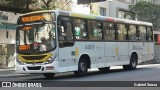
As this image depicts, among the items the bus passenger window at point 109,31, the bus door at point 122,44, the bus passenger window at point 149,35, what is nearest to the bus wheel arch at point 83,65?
the bus passenger window at point 109,31

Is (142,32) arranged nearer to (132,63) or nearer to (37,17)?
(132,63)

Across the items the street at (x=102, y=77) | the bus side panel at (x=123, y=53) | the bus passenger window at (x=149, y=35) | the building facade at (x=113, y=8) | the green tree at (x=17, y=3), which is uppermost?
the building facade at (x=113, y=8)

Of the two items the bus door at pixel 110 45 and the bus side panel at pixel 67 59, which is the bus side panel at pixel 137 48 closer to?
the bus door at pixel 110 45

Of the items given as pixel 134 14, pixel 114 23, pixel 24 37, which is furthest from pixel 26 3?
pixel 134 14

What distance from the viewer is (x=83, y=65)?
21281mm

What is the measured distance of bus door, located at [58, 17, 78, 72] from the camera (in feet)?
64.0

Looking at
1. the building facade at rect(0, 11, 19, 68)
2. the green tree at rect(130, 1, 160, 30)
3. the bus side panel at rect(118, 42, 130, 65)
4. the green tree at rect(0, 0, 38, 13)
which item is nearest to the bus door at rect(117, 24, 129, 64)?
the bus side panel at rect(118, 42, 130, 65)

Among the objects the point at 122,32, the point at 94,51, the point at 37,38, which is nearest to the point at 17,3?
the point at 122,32

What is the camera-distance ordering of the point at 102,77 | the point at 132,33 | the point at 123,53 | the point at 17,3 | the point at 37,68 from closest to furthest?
the point at 37,68 < the point at 102,77 < the point at 123,53 < the point at 132,33 < the point at 17,3

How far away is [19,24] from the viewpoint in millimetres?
20391

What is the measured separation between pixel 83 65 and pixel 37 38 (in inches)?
125

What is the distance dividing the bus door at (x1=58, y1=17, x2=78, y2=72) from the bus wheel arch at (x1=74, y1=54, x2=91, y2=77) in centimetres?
64

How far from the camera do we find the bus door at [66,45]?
64.0ft

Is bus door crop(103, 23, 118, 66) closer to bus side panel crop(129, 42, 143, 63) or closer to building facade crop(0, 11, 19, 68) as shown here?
bus side panel crop(129, 42, 143, 63)
